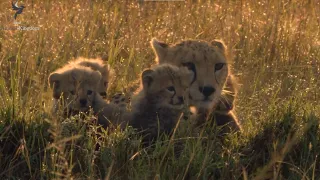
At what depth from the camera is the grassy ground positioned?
3703 millimetres

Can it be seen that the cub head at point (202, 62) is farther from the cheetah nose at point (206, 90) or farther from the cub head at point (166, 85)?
the cub head at point (166, 85)

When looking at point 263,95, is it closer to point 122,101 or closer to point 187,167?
point 122,101

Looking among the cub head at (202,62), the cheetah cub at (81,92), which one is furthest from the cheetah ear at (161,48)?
the cheetah cub at (81,92)

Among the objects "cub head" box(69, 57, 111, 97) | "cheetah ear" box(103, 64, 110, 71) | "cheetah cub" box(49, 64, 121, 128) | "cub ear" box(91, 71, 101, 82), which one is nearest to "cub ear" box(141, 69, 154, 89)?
"cheetah cub" box(49, 64, 121, 128)

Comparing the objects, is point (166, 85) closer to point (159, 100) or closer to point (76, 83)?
point (159, 100)

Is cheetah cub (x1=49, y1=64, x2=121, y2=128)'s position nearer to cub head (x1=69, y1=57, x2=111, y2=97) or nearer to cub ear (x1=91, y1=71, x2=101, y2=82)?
cub ear (x1=91, y1=71, x2=101, y2=82)

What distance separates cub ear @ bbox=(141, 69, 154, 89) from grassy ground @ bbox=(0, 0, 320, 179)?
1.62ft

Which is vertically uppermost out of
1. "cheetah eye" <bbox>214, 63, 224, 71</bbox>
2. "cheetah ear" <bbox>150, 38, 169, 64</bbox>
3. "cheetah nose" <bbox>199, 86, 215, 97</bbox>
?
"cheetah ear" <bbox>150, 38, 169, 64</bbox>

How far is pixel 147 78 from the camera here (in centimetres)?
445

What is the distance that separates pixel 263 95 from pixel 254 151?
1046 millimetres

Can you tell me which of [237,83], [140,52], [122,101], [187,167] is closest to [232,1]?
[140,52]

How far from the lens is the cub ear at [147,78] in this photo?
4.45m

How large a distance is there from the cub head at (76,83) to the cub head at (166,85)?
0.38 m

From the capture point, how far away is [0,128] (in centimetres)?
387
